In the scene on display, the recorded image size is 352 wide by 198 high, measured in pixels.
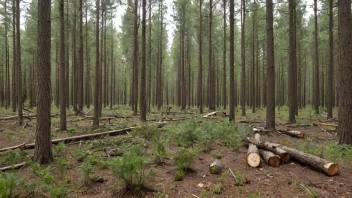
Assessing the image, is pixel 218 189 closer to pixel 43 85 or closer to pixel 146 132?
pixel 43 85

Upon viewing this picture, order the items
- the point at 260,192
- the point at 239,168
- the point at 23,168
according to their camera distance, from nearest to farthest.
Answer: the point at 260,192 < the point at 239,168 < the point at 23,168

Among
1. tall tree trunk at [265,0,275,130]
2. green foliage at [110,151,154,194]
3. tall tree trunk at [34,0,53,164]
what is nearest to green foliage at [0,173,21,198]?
green foliage at [110,151,154,194]

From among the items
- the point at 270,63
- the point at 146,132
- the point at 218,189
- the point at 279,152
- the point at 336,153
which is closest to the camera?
the point at 218,189

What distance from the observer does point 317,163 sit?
16.5 feet

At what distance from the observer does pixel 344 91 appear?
22.5 ft

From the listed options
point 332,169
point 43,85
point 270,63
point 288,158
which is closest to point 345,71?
point 270,63

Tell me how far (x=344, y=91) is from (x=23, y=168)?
9.55 m

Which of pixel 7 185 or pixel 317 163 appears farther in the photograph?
pixel 317 163

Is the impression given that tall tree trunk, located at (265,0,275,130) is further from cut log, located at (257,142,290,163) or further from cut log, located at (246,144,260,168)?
cut log, located at (246,144,260,168)

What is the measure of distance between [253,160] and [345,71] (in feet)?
13.9

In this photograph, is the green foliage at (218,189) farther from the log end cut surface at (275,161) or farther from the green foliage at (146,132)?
the green foliage at (146,132)

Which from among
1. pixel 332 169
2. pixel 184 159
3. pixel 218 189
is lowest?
pixel 218 189

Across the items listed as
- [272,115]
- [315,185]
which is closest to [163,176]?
[315,185]

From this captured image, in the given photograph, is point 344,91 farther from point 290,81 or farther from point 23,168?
point 23,168
